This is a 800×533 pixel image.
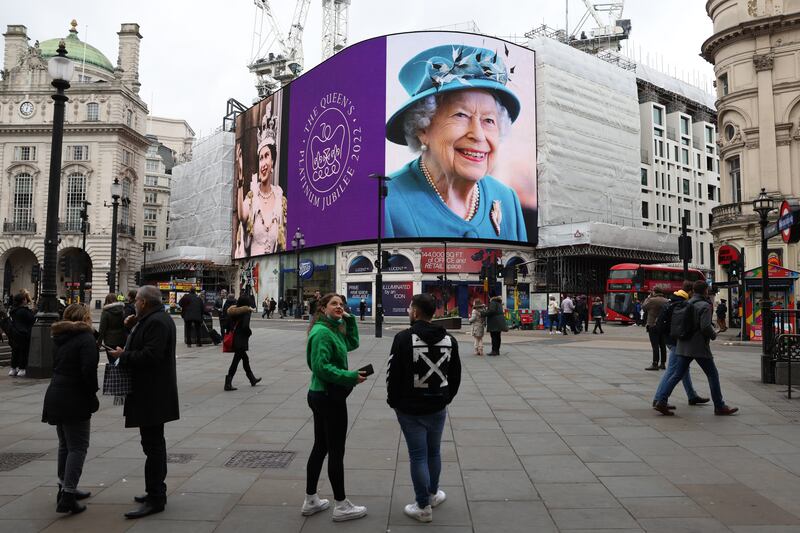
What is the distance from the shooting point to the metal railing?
66062mm

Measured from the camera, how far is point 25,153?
67.0 m

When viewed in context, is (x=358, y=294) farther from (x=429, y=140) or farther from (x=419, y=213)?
(x=429, y=140)

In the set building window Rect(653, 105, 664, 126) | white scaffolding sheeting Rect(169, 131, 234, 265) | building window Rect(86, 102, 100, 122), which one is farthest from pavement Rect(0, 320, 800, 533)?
building window Rect(86, 102, 100, 122)

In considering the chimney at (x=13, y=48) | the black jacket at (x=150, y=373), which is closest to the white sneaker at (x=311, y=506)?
the black jacket at (x=150, y=373)

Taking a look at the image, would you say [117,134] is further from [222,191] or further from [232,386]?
[232,386]

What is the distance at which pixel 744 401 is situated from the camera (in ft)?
31.5

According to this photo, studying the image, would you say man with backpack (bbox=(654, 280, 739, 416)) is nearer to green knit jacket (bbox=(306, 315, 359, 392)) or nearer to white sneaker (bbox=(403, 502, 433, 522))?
white sneaker (bbox=(403, 502, 433, 522))

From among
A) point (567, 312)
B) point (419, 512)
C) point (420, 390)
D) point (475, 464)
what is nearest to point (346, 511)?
point (419, 512)

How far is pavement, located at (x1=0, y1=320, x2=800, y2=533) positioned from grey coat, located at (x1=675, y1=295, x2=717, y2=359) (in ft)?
2.85

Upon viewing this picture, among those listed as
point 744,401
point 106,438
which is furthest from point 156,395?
point 744,401

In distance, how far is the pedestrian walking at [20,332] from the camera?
12227 millimetres

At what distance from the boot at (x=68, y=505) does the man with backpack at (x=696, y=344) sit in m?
7.13

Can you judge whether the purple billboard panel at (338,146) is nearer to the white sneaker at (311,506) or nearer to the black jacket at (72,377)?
the black jacket at (72,377)

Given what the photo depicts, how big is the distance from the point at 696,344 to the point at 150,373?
23.0 ft
